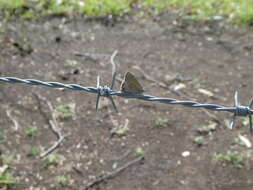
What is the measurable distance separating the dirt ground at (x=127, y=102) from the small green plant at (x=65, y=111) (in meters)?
0.03

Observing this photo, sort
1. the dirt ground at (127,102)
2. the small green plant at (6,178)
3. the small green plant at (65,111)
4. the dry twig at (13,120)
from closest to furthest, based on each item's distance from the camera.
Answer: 1. the small green plant at (6,178)
2. the dirt ground at (127,102)
3. the dry twig at (13,120)
4. the small green plant at (65,111)

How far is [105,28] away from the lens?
17.4ft

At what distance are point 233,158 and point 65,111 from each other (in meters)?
1.42

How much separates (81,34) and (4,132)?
1.95 m

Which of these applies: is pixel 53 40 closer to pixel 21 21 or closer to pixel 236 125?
pixel 21 21

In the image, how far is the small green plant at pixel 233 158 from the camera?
129 inches

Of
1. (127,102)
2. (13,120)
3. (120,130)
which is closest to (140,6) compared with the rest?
(127,102)

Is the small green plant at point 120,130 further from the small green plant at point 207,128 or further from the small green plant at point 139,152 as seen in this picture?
the small green plant at point 207,128

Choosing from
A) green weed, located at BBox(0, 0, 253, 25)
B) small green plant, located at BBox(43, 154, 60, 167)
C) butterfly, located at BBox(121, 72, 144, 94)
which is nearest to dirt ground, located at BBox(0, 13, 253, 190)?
small green plant, located at BBox(43, 154, 60, 167)

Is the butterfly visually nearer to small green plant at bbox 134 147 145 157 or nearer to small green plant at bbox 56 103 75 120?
small green plant at bbox 134 147 145 157

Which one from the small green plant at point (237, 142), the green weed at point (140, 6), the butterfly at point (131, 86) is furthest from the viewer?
the green weed at point (140, 6)

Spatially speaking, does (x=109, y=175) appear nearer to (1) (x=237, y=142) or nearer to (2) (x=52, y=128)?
(2) (x=52, y=128)

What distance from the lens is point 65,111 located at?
151 inches

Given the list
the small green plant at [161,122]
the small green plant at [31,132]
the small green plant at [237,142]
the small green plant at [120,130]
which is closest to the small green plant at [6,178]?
the small green plant at [31,132]
